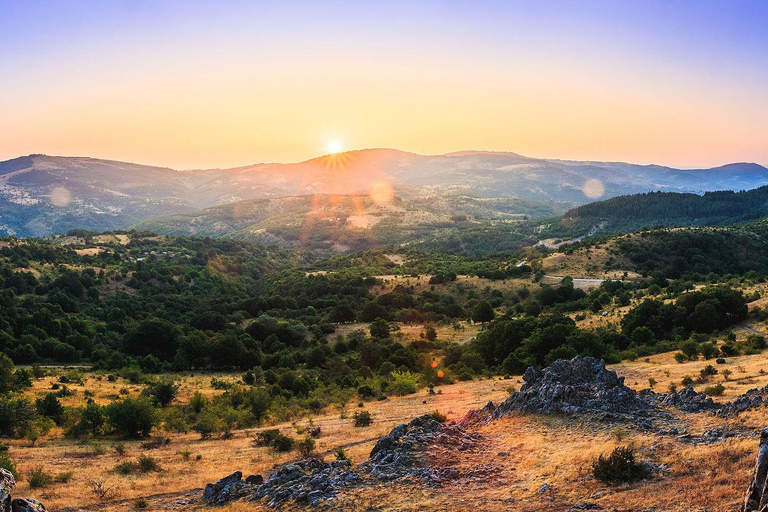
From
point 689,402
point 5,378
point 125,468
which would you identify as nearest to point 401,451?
point 689,402

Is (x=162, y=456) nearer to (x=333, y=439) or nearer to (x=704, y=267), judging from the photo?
A: (x=333, y=439)

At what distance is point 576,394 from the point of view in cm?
2042

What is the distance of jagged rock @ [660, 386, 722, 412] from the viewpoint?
18.6m

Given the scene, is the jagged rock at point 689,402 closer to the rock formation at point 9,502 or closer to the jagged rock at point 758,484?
the jagged rock at point 758,484

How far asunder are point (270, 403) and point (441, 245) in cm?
16374

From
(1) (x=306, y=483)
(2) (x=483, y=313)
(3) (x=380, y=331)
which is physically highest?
(1) (x=306, y=483)

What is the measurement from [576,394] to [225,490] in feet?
49.5

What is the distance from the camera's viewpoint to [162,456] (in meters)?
22.7

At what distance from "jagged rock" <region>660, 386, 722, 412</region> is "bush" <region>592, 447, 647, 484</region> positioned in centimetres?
620

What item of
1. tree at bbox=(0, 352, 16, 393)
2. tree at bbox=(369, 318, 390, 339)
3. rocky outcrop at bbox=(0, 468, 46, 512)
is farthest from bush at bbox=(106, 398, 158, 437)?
tree at bbox=(369, 318, 390, 339)

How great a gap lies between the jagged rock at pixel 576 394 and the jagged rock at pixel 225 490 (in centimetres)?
1161

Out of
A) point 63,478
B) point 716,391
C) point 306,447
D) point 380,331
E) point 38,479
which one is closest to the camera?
point 38,479

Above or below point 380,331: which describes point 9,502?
above

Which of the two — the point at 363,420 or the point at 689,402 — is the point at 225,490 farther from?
the point at 689,402
